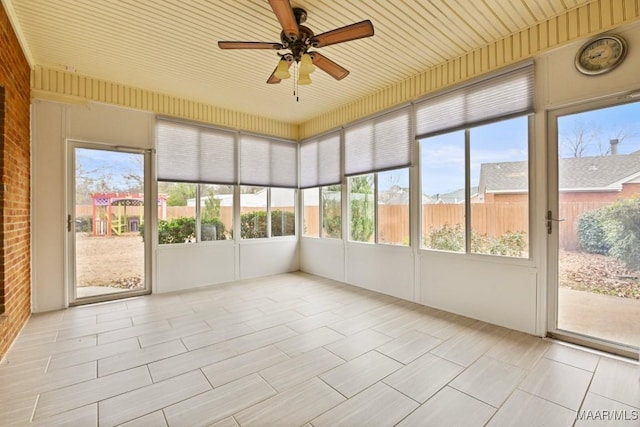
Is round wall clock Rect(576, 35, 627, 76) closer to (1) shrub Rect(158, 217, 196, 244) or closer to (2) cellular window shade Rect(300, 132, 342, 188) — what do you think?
(2) cellular window shade Rect(300, 132, 342, 188)

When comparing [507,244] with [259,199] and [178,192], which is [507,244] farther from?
[178,192]

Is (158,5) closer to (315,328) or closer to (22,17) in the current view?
(22,17)

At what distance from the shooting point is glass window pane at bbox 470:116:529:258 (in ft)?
10.6

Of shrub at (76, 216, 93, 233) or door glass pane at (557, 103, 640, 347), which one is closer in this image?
door glass pane at (557, 103, 640, 347)

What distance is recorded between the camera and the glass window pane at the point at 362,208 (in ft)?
16.3

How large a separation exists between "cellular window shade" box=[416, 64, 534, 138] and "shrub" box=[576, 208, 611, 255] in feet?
3.97

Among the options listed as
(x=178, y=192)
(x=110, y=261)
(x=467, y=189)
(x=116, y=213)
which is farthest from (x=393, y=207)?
(x=110, y=261)

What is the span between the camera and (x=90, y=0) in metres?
2.59

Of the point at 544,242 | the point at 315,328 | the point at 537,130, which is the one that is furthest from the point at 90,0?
the point at 544,242

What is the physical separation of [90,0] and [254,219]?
3902mm

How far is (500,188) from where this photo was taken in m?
3.42

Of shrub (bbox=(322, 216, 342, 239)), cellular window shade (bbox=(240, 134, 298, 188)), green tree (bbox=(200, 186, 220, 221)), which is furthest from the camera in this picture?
cellular window shade (bbox=(240, 134, 298, 188))
